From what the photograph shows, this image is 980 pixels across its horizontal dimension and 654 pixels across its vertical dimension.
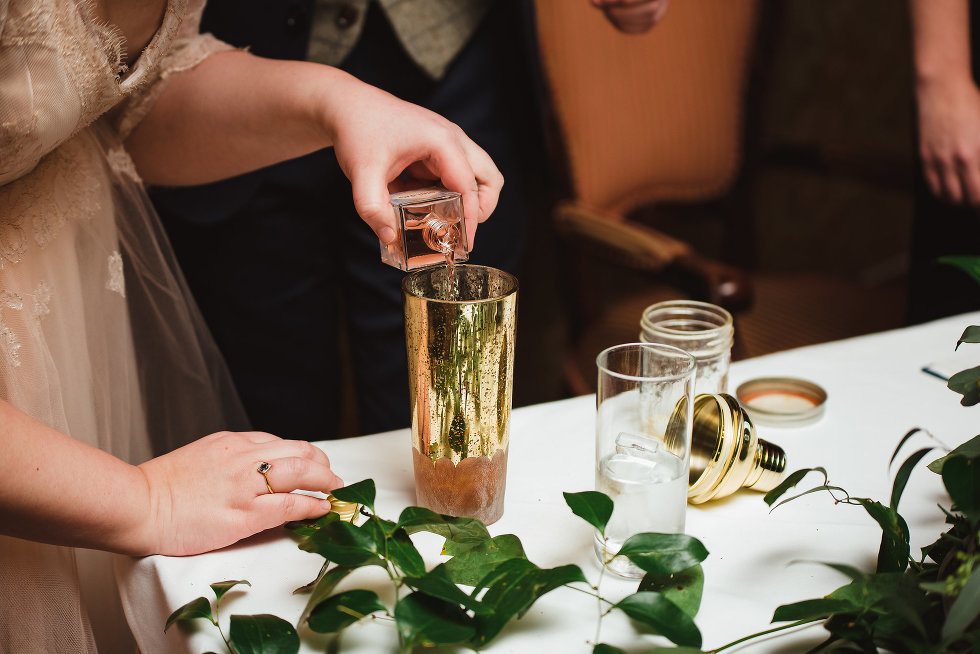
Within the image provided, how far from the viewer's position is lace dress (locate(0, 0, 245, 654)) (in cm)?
74

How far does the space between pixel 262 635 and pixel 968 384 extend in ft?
1.84

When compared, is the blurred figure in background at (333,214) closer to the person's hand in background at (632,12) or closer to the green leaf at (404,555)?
the person's hand in background at (632,12)

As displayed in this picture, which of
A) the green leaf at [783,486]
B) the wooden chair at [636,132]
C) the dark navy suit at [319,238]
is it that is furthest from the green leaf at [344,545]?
the wooden chair at [636,132]

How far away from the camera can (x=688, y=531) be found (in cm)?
74

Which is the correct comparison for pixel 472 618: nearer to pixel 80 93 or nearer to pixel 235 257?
pixel 80 93

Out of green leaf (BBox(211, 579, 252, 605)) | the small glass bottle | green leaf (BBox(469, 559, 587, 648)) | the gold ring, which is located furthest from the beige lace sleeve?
green leaf (BBox(469, 559, 587, 648))

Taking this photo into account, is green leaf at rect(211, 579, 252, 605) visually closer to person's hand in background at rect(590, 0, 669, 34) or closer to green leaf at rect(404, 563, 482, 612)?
green leaf at rect(404, 563, 482, 612)

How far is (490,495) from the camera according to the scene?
2.41 ft

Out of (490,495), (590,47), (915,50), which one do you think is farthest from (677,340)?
(590,47)

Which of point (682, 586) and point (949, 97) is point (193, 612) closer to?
point (682, 586)

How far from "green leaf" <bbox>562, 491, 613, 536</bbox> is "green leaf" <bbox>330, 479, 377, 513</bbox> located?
5.9 inches

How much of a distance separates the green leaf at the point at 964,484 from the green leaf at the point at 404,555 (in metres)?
0.37

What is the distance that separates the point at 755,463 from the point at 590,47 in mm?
1263

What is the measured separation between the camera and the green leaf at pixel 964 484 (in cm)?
56
